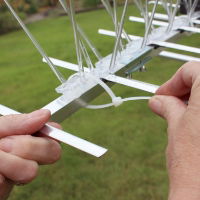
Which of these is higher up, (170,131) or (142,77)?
(170,131)

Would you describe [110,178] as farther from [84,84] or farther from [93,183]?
[84,84]

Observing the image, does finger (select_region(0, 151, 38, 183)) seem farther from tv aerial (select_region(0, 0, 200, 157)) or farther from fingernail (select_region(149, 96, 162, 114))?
fingernail (select_region(149, 96, 162, 114))

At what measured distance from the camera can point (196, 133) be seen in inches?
19.1

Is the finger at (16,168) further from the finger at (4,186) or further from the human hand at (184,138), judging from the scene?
the human hand at (184,138)

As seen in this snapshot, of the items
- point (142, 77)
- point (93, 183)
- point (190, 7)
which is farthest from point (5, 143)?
point (142, 77)

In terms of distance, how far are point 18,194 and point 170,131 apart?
4.07ft

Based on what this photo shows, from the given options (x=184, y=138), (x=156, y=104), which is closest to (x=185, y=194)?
(x=184, y=138)

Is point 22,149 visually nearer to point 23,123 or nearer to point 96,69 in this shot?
point 23,123

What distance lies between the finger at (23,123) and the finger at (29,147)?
1 cm

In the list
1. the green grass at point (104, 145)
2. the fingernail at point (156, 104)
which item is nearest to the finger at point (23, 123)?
the fingernail at point (156, 104)

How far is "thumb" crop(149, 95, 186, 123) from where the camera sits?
0.55 metres

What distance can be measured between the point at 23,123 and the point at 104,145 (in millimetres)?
1345

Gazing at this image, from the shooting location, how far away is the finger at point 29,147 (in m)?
0.54

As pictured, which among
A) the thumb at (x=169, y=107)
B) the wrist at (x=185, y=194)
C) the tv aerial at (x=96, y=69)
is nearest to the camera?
the wrist at (x=185, y=194)
